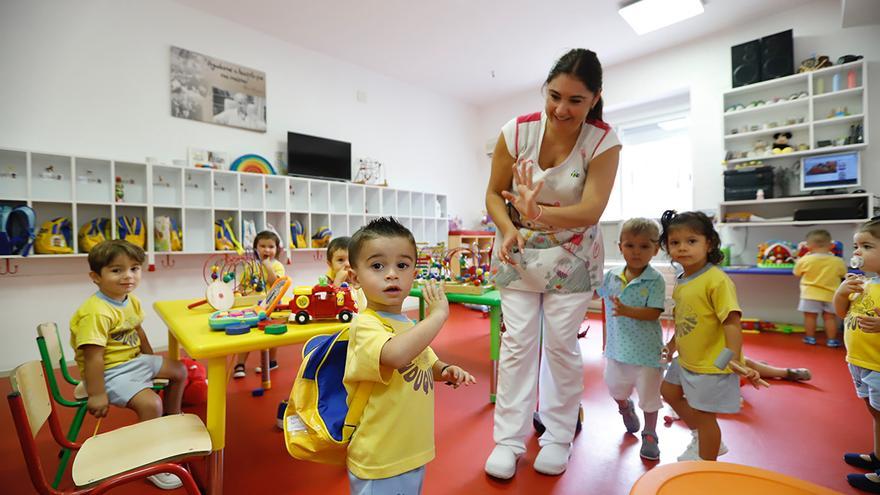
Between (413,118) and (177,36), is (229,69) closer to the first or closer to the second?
(177,36)

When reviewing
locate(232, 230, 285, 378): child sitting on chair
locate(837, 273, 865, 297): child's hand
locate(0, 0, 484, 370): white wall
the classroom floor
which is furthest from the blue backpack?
locate(837, 273, 865, 297): child's hand

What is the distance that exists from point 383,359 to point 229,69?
464cm

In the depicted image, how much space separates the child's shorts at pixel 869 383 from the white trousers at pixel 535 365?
1.01 meters

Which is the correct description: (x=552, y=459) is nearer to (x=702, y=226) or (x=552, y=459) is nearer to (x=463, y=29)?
(x=702, y=226)

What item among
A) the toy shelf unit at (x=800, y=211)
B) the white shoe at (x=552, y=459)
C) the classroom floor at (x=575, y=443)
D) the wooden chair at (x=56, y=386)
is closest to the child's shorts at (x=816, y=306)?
the toy shelf unit at (x=800, y=211)

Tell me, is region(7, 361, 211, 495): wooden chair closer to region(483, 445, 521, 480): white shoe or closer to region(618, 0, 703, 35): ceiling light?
region(483, 445, 521, 480): white shoe

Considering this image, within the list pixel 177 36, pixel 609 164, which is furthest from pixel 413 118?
pixel 609 164

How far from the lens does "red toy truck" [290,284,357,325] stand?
1664 mm

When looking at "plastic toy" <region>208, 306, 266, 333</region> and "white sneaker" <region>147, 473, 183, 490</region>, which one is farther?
"white sneaker" <region>147, 473, 183, 490</region>

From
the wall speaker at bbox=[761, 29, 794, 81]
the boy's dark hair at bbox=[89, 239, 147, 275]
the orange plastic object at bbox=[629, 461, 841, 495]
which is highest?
the wall speaker at bbox=[761, 29, 794, 81]

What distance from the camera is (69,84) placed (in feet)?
11.3

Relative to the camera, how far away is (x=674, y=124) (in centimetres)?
555

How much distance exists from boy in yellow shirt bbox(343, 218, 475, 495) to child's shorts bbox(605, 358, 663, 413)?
108cm

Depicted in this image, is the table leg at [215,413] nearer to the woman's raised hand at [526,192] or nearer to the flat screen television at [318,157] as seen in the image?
the woman's raised hand at [526,192]
